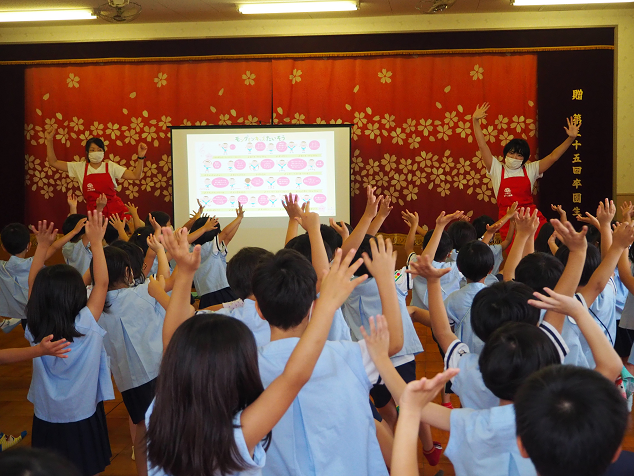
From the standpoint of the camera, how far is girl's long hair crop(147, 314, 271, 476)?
106 centimetres

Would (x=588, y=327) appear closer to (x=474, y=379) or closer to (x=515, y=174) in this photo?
(x=474, y=379)

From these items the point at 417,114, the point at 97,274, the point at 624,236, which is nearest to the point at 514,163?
the point at 417,114

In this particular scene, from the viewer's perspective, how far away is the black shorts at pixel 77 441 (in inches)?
79.7

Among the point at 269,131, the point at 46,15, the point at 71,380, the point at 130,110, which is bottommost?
the point at 71,380

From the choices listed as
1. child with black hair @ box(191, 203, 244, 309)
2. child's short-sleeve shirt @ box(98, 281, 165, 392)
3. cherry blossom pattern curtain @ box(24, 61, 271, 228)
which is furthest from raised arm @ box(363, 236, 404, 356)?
cherry blossom pattern curtain @ box(24, 61, 271, 228)

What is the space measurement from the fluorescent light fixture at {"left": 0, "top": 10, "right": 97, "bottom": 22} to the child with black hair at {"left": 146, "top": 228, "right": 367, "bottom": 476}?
5.66 m

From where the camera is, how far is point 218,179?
6.25 metres

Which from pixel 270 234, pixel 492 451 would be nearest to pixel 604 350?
pixel 492 451

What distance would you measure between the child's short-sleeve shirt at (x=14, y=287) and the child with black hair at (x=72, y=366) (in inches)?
67.9

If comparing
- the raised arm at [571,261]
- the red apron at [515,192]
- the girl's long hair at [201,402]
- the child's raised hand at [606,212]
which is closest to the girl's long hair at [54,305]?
the girl's long hair at [201,402]

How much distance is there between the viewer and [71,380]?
6.59 feet

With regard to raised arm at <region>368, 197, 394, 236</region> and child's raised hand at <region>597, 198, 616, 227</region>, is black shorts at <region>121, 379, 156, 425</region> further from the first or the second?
child's raised hand at <region>597, 198, 616, 227</region>

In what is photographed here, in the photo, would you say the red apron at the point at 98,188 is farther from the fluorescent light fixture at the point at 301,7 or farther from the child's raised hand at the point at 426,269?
the child's raised hand at the point at 426,269

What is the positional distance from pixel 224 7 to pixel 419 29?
1939 millimetres
